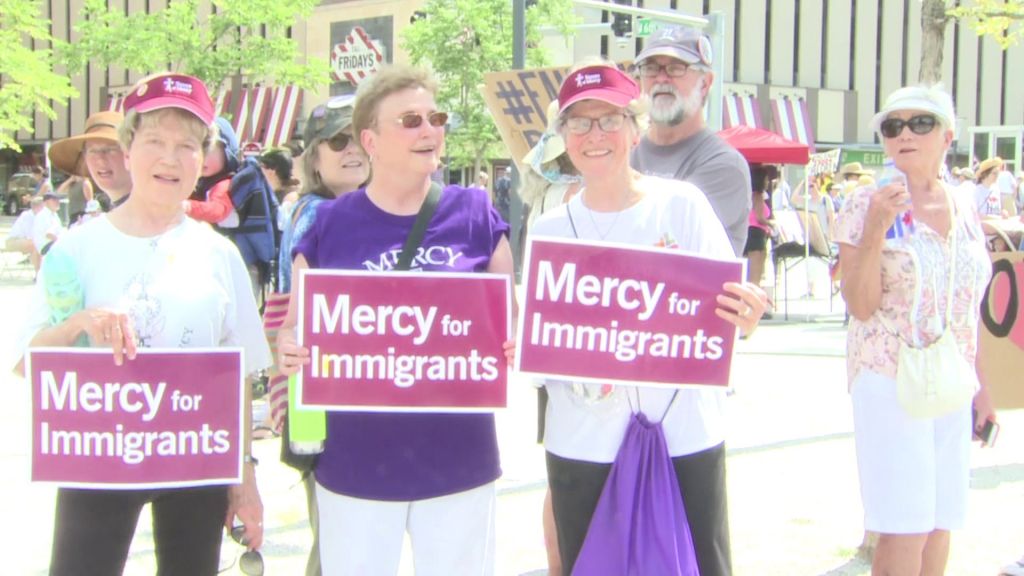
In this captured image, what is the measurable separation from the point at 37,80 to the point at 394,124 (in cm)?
2357

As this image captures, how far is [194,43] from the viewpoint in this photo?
29219mm

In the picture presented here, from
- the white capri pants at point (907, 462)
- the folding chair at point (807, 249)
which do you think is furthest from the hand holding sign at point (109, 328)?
the folding chair at point (807, 249)

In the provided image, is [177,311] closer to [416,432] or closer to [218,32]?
[416,432]

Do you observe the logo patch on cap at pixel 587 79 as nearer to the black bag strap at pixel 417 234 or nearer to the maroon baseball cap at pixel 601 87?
the maroon baseball cap at pixel 601 87

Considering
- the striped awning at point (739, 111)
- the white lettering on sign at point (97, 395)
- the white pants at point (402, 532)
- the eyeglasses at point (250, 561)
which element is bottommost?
the eyeglasses at point (250, 561)

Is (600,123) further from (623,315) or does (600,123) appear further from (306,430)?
(306,430)

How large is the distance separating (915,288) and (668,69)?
118 cm

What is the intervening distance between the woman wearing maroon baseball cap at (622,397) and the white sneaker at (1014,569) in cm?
232

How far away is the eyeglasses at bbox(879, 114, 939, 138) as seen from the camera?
12.4 feet

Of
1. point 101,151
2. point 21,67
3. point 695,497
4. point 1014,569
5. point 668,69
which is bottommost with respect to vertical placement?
point 1014,569

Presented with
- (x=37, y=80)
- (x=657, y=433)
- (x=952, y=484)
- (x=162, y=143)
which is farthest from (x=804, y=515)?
(x=37, y=80)

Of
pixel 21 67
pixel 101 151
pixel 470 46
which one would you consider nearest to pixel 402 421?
pixel 101 151

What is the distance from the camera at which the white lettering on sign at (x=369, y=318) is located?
307cm

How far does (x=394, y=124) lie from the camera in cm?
312
